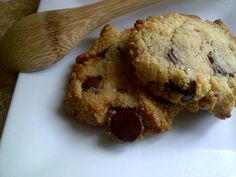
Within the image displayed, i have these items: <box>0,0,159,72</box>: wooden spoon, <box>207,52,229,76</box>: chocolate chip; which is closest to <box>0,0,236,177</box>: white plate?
<box>0,0,159,72</box>: wooden spoon

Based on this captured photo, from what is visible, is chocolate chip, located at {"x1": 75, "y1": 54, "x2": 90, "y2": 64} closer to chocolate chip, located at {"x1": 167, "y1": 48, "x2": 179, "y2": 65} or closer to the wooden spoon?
the wooden spoon

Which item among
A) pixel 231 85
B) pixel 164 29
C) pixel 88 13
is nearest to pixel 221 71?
pixel 231 85

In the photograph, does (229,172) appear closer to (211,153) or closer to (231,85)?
(211,153)

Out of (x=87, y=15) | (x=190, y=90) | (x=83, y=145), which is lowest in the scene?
(x=83, y=145)

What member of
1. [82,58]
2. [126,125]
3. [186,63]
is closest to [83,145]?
[126,125]

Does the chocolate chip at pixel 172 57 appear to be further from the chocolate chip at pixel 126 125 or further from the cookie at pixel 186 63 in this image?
the chocolate chip at pixel 126 125

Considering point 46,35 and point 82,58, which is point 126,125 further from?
point 46,35
